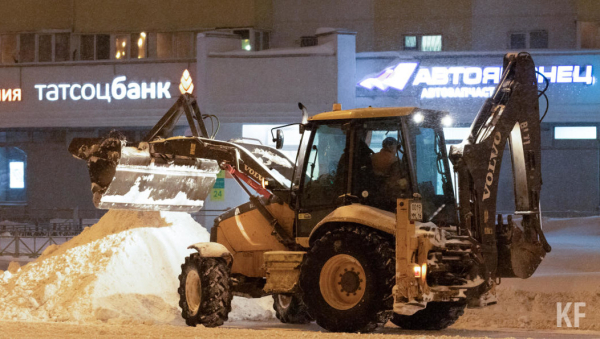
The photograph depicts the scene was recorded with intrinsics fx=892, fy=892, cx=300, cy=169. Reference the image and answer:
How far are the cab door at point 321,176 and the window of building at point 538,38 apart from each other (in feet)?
61.4

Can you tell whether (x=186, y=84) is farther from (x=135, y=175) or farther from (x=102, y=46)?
(x=135, y=175)

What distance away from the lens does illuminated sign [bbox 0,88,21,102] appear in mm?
30625

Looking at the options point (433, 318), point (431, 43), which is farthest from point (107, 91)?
point (433, 318)

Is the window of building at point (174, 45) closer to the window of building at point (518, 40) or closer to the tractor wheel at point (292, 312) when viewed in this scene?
the window of building at point (518, 40)

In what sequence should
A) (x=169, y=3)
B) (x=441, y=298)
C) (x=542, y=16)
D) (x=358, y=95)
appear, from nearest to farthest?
(x=441, y=298) → (x=358, y=95) → (x=542, y=16) → (x=169, y=3)

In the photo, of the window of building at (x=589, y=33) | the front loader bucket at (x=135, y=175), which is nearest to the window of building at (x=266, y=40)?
the window of building at (x=589, y=33)

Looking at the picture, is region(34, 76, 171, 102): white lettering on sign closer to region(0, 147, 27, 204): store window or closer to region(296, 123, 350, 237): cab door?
region(0, 147, 27, 204): store window

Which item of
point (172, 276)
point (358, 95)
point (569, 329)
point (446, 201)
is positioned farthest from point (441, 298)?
point (358, 95)

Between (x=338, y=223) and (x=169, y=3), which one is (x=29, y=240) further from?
(x=338, y=223)

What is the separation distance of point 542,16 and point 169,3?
12269 millimetres

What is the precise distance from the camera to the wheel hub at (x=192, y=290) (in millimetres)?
11781

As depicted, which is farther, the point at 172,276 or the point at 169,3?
the point at 169,3

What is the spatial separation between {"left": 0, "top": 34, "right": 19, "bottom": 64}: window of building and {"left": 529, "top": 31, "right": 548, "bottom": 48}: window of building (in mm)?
17743

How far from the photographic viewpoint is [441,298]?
9.59 metres
